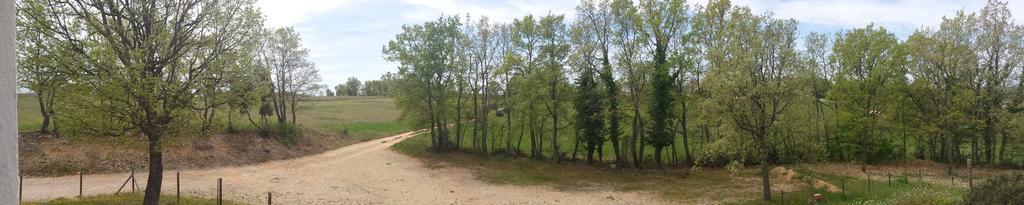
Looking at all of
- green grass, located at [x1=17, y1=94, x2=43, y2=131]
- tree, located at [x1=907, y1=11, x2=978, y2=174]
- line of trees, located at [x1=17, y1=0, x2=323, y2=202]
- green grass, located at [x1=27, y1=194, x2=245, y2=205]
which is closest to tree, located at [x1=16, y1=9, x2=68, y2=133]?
line of trees, located at [x1=17, y1=0, x2=323, y2=202]

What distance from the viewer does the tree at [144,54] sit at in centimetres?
1360

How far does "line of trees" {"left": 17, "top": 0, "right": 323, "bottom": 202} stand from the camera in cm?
1359

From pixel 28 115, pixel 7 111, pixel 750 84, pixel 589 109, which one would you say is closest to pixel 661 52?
pixel 589 109

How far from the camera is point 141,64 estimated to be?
44.2ft

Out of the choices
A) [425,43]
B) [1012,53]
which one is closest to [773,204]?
[1012,53]

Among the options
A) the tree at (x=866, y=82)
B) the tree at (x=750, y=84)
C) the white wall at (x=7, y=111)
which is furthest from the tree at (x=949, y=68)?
the white wall at (x=7, y=111)

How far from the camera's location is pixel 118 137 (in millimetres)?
14727

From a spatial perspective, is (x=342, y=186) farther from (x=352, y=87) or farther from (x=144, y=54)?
(x=352, y=87)

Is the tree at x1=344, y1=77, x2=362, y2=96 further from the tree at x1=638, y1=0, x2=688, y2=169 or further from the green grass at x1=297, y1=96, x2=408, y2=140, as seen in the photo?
the tree at x1=638, y1=0, x2=688, y2=169

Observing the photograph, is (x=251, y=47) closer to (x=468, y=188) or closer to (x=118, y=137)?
(x=118, y=137)

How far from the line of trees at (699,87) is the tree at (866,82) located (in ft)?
0.27

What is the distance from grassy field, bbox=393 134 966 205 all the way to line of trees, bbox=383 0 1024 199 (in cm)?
133

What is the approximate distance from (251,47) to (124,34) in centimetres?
315

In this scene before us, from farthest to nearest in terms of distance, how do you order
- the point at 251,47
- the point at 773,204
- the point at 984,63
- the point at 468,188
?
the point at 984,63
the point at 468,188
the point at 773,204
the point at 251,47
